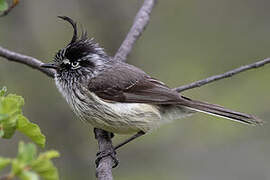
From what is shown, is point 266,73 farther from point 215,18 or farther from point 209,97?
point 215,18

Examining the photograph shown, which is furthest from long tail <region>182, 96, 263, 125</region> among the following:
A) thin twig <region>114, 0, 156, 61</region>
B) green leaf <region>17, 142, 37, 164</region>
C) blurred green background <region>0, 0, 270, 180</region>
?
green leaf <region>17, 142, 37, 164</region>

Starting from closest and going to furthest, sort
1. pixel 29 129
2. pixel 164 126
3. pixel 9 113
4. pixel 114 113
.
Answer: pixel 9 113, pixel 29 129, pixel 114 113, pixel 164 126

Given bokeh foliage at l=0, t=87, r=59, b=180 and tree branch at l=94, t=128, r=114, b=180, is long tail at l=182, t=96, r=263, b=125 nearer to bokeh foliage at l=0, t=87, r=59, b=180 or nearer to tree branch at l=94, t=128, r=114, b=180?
tree branch at l=94, t=128, r=114, b=180

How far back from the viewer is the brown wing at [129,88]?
5434mm

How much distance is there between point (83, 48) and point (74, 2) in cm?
295

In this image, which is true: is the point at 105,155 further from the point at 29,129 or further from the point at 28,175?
the point at 28,175

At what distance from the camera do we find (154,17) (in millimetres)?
9969

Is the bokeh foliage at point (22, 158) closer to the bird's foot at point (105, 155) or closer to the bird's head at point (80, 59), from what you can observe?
the bird's foot at point (105, 155)

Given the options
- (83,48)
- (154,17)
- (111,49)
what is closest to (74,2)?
(111,49)

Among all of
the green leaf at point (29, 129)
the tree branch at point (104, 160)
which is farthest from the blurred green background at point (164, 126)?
the green leaf at point (29, 129)

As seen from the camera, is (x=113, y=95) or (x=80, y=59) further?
(x=80, y=59)

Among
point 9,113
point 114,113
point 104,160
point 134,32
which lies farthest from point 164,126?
point 9,113

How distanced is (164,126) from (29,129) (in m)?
4.77

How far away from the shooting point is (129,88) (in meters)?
5.55
